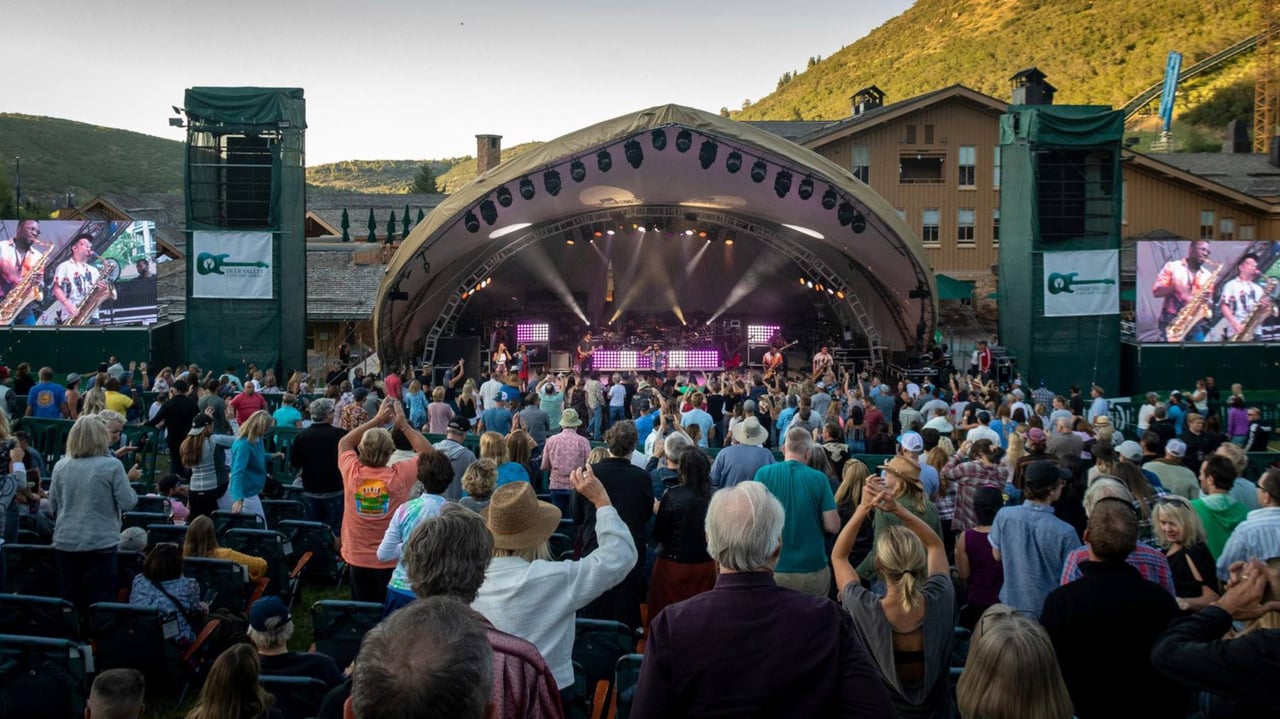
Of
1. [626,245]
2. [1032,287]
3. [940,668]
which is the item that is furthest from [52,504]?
[626,245]

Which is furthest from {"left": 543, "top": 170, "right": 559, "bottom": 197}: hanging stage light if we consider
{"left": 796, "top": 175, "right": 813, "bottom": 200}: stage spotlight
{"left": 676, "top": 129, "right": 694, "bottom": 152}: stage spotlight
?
{"left": 796, "top": 175, "right": 813, "bottom": 200}: stage spotlight

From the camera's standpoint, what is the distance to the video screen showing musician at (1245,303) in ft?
64.0

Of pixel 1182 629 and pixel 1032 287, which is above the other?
pixel 1032 287

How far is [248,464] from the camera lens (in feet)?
22.7

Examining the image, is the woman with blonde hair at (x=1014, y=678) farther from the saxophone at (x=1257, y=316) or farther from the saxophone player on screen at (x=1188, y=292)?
the saxophone at (x=1257, y=316)

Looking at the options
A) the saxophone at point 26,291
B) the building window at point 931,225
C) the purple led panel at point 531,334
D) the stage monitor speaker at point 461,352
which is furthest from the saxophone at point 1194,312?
the saxophone at point 26,291

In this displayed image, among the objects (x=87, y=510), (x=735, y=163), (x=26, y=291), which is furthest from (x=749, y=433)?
(x=26, y=291)

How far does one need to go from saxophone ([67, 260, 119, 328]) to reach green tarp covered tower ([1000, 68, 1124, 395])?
16.8m

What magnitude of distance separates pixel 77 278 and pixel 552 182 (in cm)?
1026

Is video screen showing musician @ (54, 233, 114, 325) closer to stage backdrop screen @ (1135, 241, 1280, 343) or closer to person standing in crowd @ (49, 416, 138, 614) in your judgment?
person standing in crowd @ (49, 416, 138, 614)

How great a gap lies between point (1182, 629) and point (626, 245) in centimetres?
2095

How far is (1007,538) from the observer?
15.0ft

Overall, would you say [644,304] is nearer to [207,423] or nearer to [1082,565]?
[207,423]

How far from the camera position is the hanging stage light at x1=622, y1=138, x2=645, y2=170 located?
15.1m
